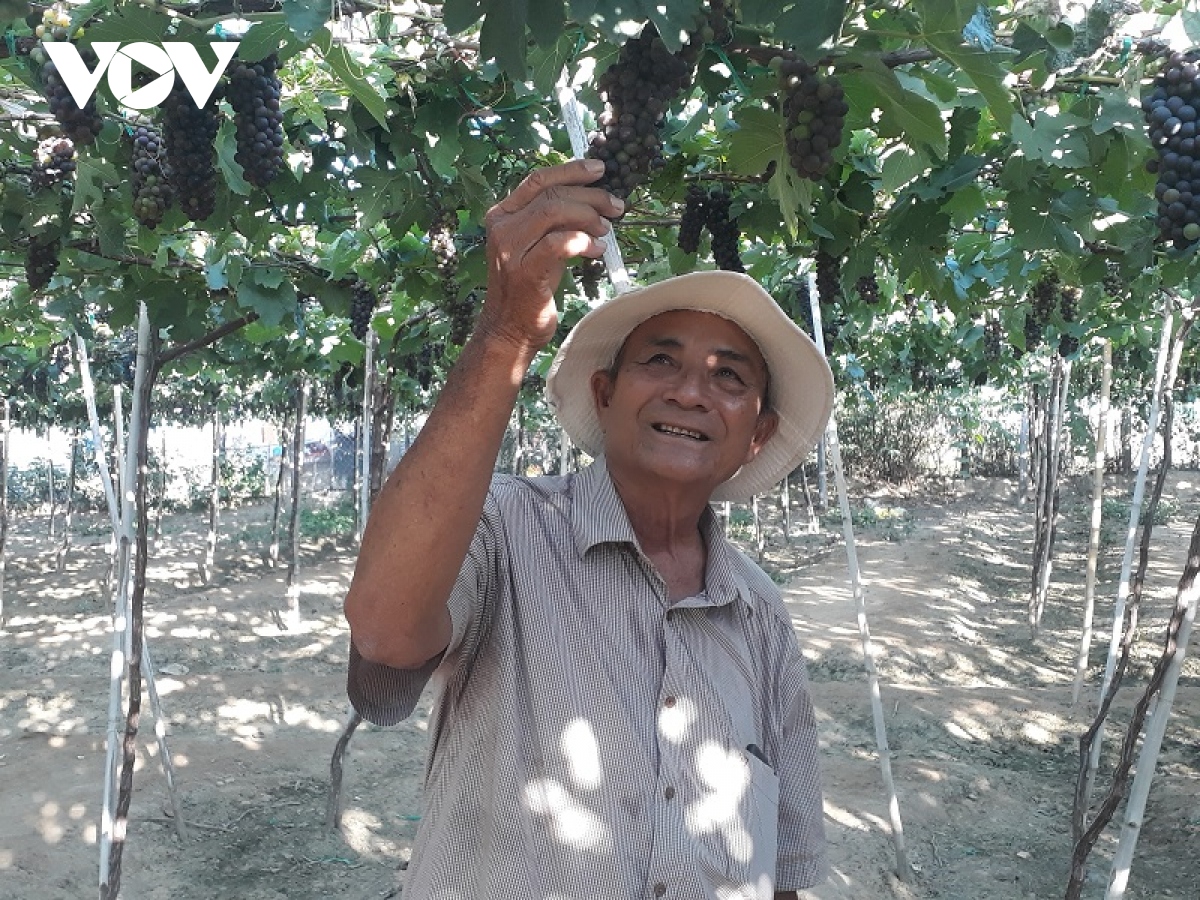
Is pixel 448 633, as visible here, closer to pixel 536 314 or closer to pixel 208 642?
pixel 536 314

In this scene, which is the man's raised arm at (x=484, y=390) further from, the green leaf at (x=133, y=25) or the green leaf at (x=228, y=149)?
the green leaf at (x=228, y=149)

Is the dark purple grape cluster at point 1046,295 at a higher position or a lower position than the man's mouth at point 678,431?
higher

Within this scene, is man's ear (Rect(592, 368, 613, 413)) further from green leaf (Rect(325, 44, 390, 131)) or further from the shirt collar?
green leaf (Rect(325, 44, 390, 131))

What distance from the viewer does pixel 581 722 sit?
147 centimetres

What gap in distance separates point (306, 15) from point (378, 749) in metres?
6.21

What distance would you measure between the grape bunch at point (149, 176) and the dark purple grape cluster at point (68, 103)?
19.2 inches

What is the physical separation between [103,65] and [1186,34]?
7.25 feet

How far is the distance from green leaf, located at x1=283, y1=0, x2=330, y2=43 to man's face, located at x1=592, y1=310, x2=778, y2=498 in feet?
2.43

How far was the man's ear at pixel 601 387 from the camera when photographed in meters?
1.85

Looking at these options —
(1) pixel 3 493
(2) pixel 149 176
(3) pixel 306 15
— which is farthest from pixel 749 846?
(1) pixel 3 493

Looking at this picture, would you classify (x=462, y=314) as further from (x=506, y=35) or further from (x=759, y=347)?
(x=506, y=35)

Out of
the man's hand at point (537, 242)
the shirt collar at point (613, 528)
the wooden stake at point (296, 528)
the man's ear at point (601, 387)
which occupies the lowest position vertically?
the wooden stake at point (296, 528)

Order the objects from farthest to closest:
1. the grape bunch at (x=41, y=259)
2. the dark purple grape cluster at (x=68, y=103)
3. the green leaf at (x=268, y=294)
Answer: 1. the green leaf at (x=268, y=294)
2. the grape bunch at (x=41, y=259)
3. the dark purple grape cluster at (x=68, y=103)

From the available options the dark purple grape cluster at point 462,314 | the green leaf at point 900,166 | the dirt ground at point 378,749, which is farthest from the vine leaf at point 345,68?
the dirt ground at point 378,749
